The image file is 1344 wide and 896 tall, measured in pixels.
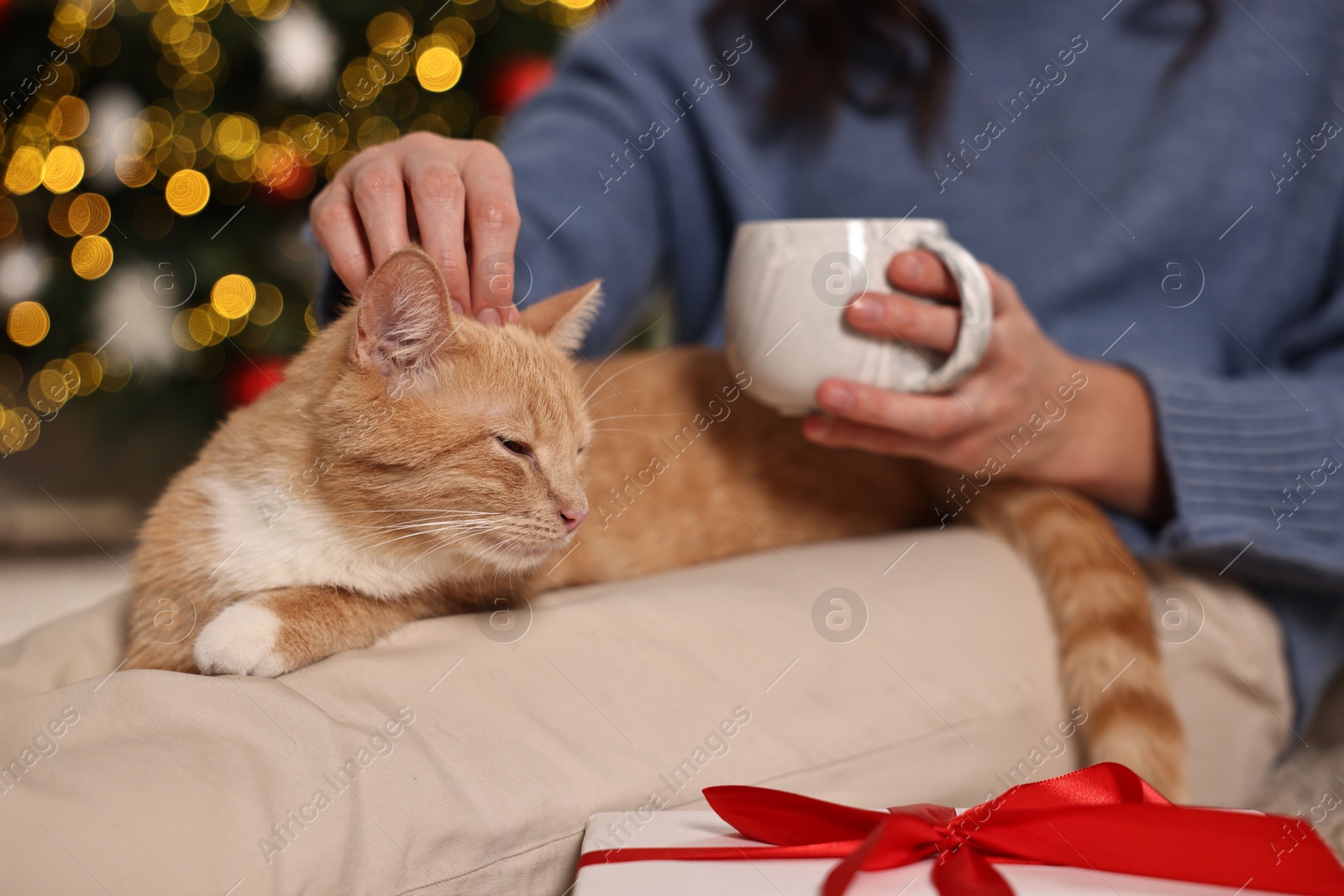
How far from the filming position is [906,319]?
872mm

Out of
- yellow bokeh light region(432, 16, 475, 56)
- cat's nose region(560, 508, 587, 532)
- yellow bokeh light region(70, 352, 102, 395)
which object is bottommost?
yellow bokeh light region(70, 352, 102, 395)

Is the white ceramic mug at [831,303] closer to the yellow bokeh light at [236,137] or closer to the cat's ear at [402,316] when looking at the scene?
the cat's ear at [402,316]

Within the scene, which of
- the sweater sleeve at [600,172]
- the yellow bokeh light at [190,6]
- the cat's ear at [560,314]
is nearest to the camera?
the cat's ear at [560,314]

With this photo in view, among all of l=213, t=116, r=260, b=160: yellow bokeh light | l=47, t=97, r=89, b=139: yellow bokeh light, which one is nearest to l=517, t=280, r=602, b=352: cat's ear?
l=213, t=116, r=260, b=160: yellow bokeh light

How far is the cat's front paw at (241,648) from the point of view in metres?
0.70

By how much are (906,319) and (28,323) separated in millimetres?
2232

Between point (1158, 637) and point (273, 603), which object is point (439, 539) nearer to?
point (273, 603)

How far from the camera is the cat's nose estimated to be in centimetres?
83

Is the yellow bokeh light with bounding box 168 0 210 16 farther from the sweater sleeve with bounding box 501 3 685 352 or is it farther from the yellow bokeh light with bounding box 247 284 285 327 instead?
the sweater sleeve with bounding box 501 3 685 352

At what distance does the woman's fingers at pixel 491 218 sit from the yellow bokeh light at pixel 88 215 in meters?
1.77

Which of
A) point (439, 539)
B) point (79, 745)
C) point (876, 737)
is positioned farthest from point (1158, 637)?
point (79, 745)

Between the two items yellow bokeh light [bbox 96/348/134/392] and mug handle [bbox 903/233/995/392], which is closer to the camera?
mug handle [bbox 903/233/995/392]

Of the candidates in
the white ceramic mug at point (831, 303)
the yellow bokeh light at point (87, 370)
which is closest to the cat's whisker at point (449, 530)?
the white ceramic mug at point (831, 303)

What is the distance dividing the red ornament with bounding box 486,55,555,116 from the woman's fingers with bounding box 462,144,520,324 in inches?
51.8
